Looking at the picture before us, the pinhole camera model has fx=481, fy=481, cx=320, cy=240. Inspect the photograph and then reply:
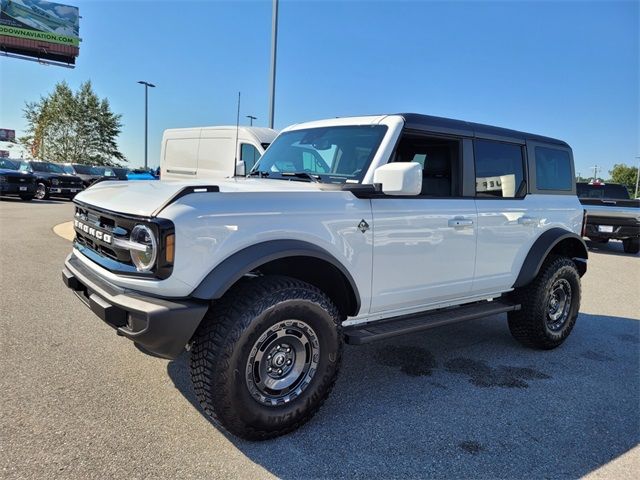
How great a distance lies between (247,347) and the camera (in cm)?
270

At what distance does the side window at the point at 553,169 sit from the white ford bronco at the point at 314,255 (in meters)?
0.10

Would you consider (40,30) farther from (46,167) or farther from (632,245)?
(632,245)

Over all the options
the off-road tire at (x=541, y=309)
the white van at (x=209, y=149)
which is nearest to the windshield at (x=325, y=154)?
the off-road tire at (x=541, y=309)

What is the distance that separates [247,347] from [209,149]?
10.6m

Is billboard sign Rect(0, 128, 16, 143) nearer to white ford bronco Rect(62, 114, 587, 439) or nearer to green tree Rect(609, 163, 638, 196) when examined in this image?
white ford bronco Rect(62, 114, 587, 439)

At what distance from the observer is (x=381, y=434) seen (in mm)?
2975

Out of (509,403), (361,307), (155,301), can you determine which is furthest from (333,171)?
(509,403)

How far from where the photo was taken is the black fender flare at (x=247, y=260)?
257 cm

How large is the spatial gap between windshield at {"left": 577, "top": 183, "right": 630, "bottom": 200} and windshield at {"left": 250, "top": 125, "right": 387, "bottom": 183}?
13150 millimetres

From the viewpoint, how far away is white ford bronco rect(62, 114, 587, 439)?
2.60 meters

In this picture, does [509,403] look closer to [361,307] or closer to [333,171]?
[361,307]

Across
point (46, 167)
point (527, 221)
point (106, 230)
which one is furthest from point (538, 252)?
point (46, 167)

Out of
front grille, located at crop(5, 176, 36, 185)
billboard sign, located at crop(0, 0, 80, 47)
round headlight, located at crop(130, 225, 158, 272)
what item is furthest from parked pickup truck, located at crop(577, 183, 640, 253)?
billboard sign, located at crop(0, 0, 80, 47)

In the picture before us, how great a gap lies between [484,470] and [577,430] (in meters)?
0.94
